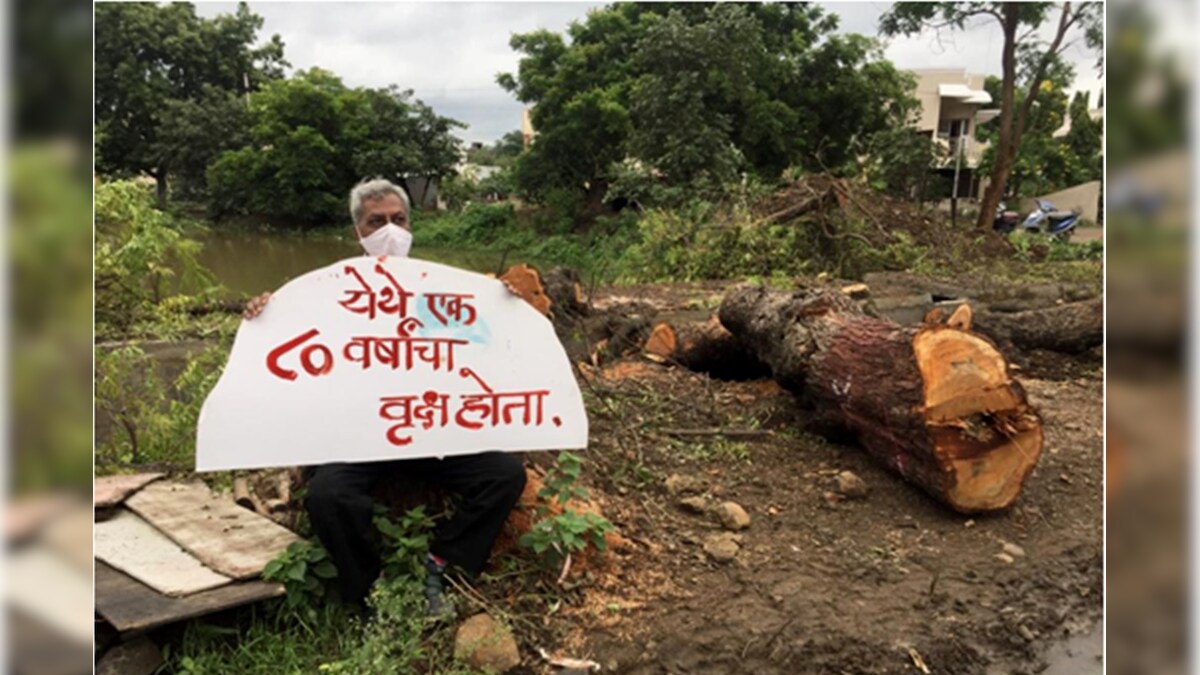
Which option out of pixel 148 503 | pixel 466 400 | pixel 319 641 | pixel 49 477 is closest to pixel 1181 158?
pixel 49 477

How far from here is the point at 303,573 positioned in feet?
7.61

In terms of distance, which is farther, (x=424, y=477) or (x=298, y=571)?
(x=424, y=477)

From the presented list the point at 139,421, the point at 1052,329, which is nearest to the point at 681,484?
the point at 139,421

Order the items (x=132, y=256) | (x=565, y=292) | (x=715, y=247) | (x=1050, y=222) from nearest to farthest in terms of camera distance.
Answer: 1. (x=132, y=256)
2. (x=565, y=292)
3. (x=715, y=247)
4. (x=1050, y=222)

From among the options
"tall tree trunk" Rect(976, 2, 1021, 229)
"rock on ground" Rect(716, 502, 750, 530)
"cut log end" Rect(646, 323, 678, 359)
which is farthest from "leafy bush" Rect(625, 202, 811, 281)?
"rock on ground" Rect(716, 502, 750, 530)

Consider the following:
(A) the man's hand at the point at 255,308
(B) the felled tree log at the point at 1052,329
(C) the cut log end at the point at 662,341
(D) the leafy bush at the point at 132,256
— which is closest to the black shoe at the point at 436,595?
(A) the man's hand at the point at 255,308

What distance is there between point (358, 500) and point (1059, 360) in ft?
17.3

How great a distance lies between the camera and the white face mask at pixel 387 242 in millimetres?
2695

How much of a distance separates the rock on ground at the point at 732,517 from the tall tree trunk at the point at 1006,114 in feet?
39.2

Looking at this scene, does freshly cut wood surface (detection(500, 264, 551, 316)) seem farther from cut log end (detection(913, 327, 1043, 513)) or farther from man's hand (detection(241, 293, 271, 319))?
man's hand (detection(241, 293, 271, 319))

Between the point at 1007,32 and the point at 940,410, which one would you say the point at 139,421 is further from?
the point at 1007,32

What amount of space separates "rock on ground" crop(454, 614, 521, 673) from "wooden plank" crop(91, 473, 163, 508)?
1271mm

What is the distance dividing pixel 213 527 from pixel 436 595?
2.56ft

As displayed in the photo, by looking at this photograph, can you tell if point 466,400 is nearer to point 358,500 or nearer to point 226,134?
point 358,500
